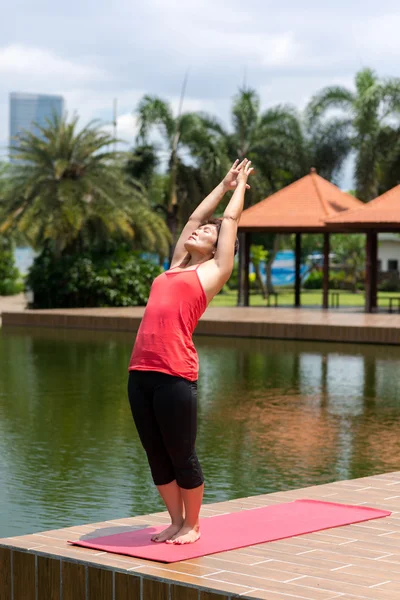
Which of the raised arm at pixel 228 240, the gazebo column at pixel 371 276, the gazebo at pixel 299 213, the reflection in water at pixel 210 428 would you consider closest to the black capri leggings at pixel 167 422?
the raised arm at pixel 228 240

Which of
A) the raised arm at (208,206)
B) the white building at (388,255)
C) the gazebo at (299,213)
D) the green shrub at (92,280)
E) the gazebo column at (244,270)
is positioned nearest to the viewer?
the raised arm at (208,206)

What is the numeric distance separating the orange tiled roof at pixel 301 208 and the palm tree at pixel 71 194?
9.52 ft

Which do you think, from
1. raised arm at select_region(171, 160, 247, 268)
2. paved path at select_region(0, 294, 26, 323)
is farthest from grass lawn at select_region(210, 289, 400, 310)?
raised arm at select_region(171, 160, 247, 268)

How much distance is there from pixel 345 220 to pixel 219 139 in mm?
9231

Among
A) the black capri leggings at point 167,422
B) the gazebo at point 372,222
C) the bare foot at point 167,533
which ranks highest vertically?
the gazebo at point 372,222

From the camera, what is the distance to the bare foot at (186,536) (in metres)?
4.82

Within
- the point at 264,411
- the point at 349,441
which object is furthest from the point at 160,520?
the point at 264,411

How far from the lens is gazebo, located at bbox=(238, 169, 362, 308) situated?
95.0 feet

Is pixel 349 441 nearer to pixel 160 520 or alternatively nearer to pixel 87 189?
pixel 160 520

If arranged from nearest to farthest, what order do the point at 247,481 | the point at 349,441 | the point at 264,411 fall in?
the point at 247,481 < the point at 349,441 < the point at 264,411

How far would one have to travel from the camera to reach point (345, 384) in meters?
14.5

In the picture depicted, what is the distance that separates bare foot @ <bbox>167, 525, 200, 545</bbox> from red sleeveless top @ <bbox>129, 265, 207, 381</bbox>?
0.65 meters

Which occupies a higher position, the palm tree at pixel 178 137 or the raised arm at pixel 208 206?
the palm tree at pixel 178 137

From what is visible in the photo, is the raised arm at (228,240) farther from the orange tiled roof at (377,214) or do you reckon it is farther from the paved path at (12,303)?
the paved path at (12,303)
